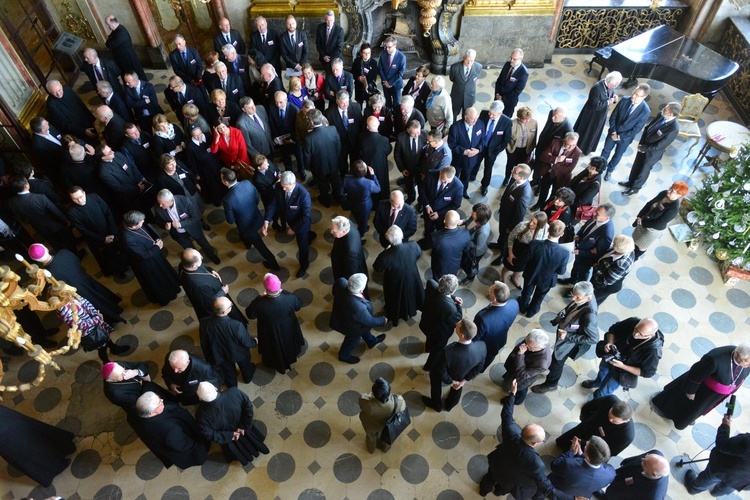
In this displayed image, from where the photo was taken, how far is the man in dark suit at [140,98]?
27.5ft

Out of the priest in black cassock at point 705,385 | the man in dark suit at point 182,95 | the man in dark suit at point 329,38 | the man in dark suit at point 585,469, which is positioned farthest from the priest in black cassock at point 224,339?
the man in dark suit at point 329,38

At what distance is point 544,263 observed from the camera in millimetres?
6004

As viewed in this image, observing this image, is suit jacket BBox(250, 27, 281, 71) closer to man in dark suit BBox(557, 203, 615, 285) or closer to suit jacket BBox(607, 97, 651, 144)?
suit jacket BBox(607, 97, 651, 144)

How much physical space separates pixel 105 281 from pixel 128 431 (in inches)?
98.6

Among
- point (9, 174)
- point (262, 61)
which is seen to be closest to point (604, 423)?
point (262, 61)

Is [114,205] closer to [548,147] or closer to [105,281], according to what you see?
[105,281]

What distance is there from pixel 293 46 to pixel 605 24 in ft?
21.3

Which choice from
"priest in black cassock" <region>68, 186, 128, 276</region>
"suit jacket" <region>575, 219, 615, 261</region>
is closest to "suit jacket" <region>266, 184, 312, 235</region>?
"priest in black cassock" <region>68, 186, 128, 276</region>

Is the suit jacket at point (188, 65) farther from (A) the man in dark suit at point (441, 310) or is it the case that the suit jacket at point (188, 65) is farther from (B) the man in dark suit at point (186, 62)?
(A) the man in dark suit at point (441, 310)

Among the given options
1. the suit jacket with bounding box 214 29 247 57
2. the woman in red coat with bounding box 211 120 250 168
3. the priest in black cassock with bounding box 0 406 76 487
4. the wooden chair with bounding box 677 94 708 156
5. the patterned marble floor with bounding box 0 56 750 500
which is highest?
the suit jacket with bounding box 214 29 247 57

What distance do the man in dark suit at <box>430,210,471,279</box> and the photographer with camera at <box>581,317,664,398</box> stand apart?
1882 mm

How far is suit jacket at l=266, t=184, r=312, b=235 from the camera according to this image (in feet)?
22.0

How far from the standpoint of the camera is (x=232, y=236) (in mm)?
8133

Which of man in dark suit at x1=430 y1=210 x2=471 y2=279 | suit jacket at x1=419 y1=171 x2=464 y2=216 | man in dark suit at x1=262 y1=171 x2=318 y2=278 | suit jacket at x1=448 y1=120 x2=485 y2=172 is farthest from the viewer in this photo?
suit jacket at x1=448 y1=120 x2=485 y2=172
